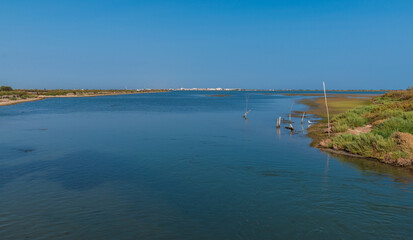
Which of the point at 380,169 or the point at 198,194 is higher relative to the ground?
the point at 380,169

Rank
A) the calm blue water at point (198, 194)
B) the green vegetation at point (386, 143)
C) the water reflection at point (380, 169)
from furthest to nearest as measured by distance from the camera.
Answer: the green vegetation at point (386, 143) → the water reflection at point (380, 169) → the calm blue water at point (198, 194)

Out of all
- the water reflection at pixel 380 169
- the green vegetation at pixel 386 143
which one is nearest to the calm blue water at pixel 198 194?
the water reflection at pixel 380 169

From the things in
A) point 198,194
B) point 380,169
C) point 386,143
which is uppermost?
point 386,143

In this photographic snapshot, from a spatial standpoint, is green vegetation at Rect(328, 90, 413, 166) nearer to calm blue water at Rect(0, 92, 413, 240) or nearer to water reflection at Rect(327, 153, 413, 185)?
water reflection at Rect(327, 153, 413, 185)

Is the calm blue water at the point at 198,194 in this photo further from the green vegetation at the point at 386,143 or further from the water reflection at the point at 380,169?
the green vegetation at the point at 386,143

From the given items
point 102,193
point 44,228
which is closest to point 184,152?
point 102,193

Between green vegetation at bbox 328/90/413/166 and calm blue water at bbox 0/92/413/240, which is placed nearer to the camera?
calm blue water at bbox 0/92/413/240

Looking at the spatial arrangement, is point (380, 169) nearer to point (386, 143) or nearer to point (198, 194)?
point (386, 143)

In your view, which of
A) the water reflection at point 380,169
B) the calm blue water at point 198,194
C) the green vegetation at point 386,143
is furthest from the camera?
the green vegetation at point 386,143

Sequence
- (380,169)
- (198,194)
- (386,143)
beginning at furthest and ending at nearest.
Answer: (386,143), (380,169), (198,194)

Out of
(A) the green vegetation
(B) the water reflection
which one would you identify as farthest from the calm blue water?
(A) the green vegetation

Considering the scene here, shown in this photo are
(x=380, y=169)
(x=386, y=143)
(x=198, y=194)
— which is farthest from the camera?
(x=386, y=143)

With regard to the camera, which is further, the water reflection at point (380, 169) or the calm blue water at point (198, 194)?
the water reflection at point (380, 169)

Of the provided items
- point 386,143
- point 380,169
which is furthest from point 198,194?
point 386,143
